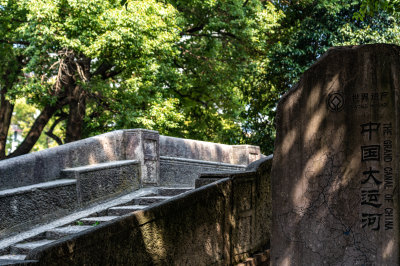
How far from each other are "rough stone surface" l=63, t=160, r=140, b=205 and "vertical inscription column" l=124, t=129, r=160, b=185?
17 centimetres

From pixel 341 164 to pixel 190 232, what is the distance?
71.9 inches

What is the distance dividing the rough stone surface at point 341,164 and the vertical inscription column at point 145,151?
5.03 metres

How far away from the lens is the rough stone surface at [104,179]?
765 cm

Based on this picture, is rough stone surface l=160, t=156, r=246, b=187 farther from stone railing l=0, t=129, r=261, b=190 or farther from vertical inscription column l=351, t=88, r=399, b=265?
vertical inscription column l=351, t=88, r=399, b=265

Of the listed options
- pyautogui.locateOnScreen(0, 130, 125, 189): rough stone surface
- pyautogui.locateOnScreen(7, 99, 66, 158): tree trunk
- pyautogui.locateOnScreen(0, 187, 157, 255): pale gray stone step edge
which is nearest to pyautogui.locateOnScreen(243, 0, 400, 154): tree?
pyautogui.locateOnScreen(7, 99, 66, 158): tree trunk

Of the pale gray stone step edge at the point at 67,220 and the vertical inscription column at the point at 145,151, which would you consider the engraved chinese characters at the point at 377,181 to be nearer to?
the pale gray stone step edge at the point at 67,220

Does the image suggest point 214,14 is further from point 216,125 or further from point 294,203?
point 294,203

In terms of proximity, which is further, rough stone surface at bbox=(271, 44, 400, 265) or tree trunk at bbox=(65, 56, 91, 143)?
tree trunk at bbox=(65, 56, 91, 143)

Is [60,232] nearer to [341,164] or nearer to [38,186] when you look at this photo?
[38,186]

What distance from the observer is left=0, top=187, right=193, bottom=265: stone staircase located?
5.82 m

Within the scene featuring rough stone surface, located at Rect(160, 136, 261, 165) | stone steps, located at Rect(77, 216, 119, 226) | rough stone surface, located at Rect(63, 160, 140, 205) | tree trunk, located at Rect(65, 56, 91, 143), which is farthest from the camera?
tree trunk, located at Rect(65, 56, 91, 143)

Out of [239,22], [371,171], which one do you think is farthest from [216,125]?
[371,171]

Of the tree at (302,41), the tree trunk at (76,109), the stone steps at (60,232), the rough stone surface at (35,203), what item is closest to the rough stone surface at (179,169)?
the rough stone surface at (35,203)

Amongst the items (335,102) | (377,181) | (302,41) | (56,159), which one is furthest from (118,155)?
(302,41)
